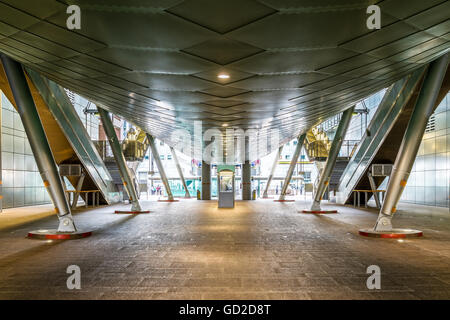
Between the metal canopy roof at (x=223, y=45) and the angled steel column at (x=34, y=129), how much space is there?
1.07 m

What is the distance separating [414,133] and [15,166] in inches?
877

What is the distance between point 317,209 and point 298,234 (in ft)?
24.8

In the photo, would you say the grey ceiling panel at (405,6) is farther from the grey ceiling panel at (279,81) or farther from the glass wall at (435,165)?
the glass wall at (435,165)

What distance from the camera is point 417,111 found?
31.4 ft

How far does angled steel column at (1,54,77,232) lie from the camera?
30.2 feet

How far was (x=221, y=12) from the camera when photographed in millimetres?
4812

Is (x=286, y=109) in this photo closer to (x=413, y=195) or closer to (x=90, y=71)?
(x=90, y=71)

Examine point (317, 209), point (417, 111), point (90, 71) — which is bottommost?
point (317, 209)

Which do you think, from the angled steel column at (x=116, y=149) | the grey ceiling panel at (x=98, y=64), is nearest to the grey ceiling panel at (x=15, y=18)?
the grey ceiling panel at (x=98, y=64)

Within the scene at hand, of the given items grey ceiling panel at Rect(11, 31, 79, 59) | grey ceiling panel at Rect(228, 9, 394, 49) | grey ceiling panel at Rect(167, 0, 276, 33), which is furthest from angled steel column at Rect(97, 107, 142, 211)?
grey ceiling panel at Rect(167, 0, 276, 33)

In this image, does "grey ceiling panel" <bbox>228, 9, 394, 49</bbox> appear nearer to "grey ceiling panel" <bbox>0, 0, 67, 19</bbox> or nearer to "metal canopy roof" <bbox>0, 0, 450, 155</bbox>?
"metal canopy roof" <bbox>0, 0, 450, 155</bbox>

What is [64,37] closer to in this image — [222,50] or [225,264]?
[222,50]

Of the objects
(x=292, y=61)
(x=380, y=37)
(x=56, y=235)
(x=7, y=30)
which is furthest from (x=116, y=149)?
(x=380, y=37)
